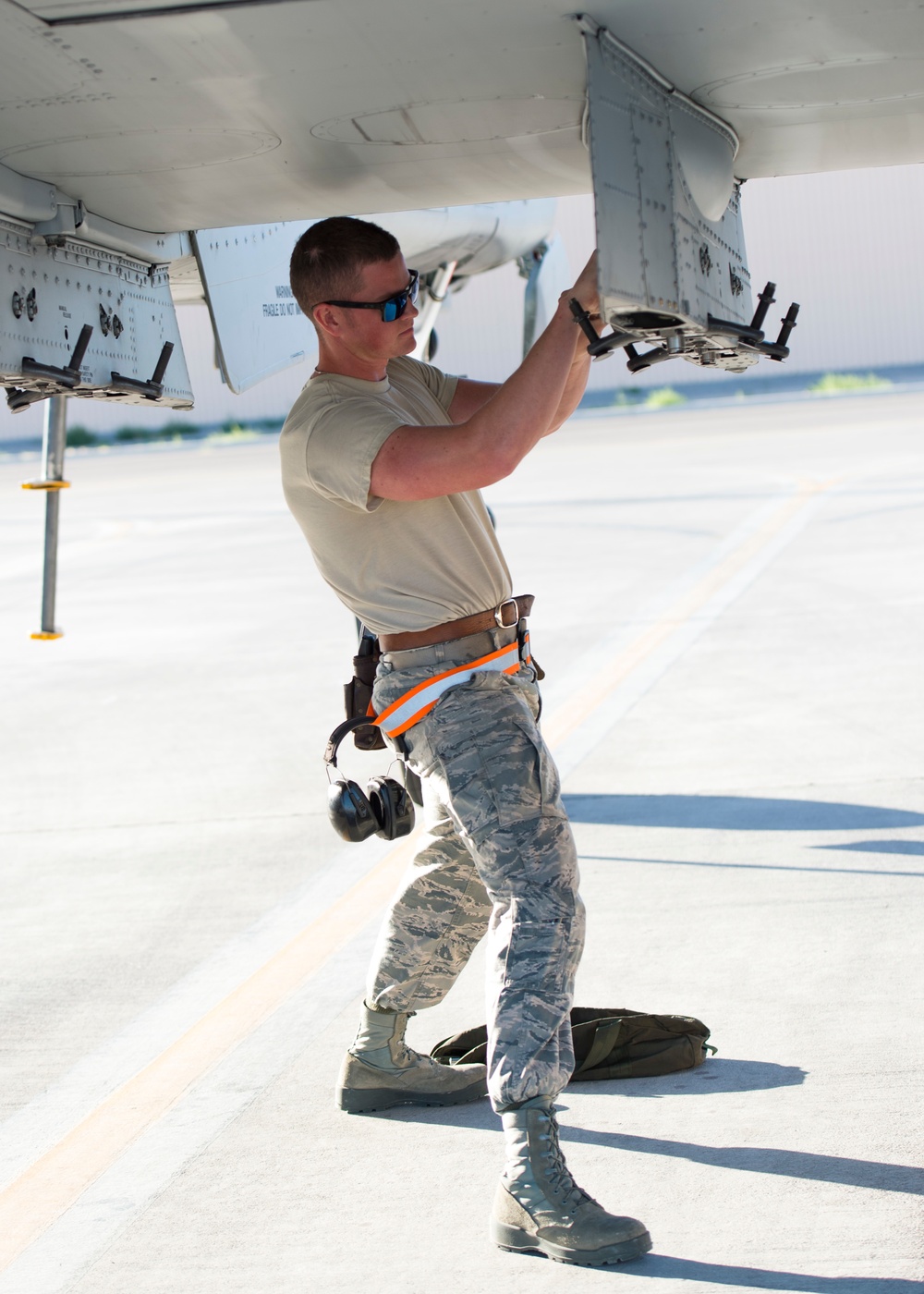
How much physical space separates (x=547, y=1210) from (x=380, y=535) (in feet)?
4.62

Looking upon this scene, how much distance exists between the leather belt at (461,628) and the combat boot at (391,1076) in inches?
36.9

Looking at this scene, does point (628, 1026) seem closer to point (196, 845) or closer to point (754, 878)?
point (754, 878)

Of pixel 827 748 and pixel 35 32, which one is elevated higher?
pixel 35 32

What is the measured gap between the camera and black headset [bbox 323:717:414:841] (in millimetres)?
3496

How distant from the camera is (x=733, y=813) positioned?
225 inches

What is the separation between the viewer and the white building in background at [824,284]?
135 ft

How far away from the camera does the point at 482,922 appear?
353 cm

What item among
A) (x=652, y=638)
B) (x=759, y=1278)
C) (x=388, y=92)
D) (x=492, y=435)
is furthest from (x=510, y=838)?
(x=652, y=638)

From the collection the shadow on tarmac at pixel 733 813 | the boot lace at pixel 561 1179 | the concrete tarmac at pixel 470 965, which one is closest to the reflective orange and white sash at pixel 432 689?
the boot lace at pixel 561 1179

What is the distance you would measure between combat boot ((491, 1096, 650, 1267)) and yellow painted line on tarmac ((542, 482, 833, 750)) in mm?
4045

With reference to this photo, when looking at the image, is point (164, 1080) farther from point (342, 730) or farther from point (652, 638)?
point (652, 638)

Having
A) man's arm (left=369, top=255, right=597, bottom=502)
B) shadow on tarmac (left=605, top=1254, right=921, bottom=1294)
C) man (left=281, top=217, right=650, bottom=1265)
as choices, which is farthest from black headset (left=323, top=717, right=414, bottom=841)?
shadow on tarmac (left=605, top=1254, right=921, bottom=1294)

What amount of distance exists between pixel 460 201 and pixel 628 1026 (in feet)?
8.06

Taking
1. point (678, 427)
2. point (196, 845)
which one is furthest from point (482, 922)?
point (678, 427)
